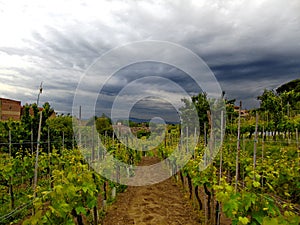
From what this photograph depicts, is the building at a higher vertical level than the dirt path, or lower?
higher

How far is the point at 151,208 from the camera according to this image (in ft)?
22.2

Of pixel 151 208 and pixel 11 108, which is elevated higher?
pixel 11 108

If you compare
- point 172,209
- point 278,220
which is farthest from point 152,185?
point 278,220

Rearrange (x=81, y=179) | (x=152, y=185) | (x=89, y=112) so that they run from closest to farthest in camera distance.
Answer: (x=81, y=179) < (x=89, y=112) < (x=152, y=185)

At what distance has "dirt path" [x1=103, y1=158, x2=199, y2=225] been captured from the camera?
5.90 meters

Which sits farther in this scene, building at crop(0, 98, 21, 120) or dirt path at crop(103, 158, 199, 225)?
building at crop(0, 98, 21, 120)

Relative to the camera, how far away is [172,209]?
22.3 ft

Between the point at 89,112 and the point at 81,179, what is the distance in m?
2.55

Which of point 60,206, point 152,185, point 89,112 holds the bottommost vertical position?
point 152,185

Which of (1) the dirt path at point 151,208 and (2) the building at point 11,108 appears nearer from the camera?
(1) the dirt path at point 151,208

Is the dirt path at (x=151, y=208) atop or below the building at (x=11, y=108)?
below

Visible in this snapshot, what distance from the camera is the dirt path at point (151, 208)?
5898 millimetres

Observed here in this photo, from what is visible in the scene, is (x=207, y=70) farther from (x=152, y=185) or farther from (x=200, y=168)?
(x=152, y=185)

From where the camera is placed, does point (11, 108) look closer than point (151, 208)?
No
